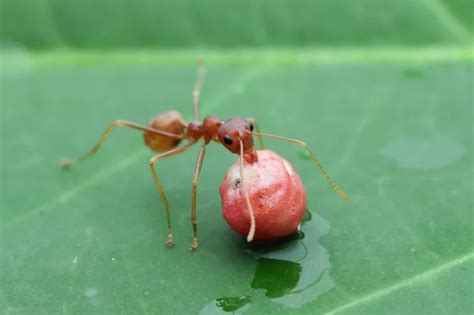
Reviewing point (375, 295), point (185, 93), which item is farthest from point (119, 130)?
point (375, 295)

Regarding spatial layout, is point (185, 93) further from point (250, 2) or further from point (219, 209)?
point (219, 209)

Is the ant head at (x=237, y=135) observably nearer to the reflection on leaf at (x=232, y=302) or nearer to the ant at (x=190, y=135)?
the ant at (x=190, y=135)

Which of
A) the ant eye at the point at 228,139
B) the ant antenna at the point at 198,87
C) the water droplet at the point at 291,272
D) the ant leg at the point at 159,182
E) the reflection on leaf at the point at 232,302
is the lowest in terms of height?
the reflection on leaf at the point at 232,302

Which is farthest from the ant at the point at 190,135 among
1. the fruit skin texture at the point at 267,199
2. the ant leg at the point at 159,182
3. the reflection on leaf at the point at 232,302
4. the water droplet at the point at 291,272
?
the reflection on leaf at the point at 232,302

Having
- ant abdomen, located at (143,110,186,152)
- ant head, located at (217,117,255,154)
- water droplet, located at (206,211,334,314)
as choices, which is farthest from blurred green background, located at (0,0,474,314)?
ant head, located at (217,117,255,154)

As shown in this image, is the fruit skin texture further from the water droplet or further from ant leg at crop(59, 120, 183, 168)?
ant leg at crop(59, 120, 183, 168)

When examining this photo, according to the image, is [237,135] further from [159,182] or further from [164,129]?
[164,129]

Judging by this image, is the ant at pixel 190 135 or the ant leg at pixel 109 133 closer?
the ant at pixel 190 135
